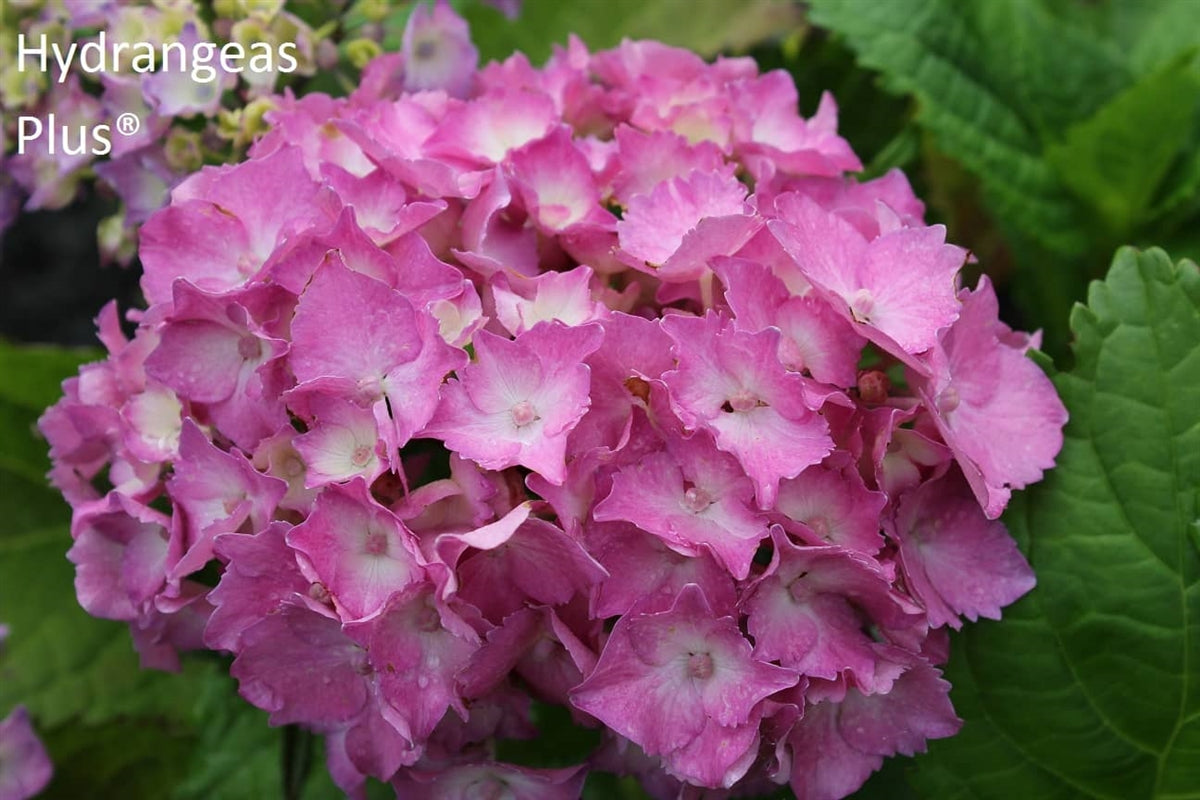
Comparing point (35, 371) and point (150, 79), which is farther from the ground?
point (150, 79)


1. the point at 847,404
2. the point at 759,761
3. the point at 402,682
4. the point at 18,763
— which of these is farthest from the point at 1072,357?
Result: the point at 18,763

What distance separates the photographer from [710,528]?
2.06 feet

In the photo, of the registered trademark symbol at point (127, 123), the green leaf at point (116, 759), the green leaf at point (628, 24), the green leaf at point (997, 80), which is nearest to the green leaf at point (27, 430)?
the green leaf at point (116, 759)

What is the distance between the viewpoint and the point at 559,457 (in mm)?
613

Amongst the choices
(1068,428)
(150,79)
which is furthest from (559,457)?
(150,79)

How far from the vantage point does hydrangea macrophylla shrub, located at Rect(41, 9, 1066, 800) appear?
63cm

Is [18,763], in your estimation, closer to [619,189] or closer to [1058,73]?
[619,189]

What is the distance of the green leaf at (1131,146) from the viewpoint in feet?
3.56

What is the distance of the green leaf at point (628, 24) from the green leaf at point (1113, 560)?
1.84 feet

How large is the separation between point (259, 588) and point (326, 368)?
0.40 ft

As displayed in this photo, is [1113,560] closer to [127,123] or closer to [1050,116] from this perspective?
[1050,116]

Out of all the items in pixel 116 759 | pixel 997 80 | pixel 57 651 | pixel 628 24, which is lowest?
pixel 116 759

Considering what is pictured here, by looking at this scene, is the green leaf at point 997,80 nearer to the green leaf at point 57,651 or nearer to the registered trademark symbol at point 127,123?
the registered trademark symbol at point 127,123

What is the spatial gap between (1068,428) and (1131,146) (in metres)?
0.47
